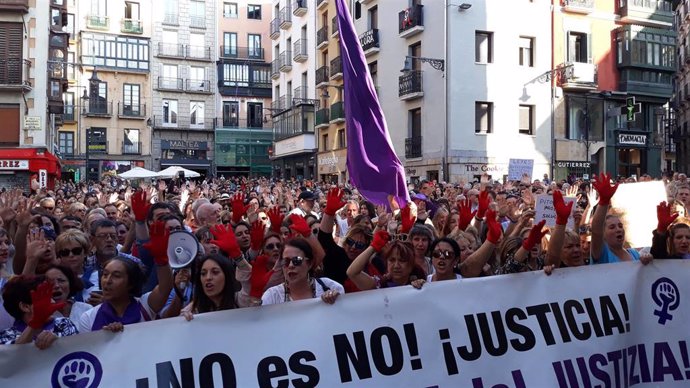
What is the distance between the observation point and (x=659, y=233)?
5102 mm

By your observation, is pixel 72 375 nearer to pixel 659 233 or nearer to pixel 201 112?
pixel 659 233

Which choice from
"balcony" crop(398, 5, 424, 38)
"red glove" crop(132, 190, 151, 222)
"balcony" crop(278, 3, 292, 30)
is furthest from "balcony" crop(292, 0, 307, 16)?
"red glove" crop(132, 190, 151, 222)

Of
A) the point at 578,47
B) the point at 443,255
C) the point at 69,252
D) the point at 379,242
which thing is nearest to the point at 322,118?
the point at 578,47

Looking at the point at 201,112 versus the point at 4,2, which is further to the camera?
the point at 201,112

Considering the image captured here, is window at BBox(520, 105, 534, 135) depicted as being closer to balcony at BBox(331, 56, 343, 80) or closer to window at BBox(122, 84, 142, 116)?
balcony at BBox(331, 56, 343, 80)

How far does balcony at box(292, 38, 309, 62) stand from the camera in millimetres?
39444

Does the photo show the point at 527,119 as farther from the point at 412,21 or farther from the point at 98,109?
the point at 98,109

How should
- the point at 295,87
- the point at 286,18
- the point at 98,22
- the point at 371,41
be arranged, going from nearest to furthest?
the point at 371,41
the point at 295,87
the point at 286,18
the point at 98,22

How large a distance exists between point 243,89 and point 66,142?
44.5 ft

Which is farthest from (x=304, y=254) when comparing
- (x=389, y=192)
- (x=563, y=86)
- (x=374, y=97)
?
(x=563, y=86)

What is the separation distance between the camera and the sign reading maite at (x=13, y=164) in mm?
26281

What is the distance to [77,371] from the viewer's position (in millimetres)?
3514

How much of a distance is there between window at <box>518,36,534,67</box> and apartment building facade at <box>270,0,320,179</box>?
12.1 metres

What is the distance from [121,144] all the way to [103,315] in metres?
47.8
